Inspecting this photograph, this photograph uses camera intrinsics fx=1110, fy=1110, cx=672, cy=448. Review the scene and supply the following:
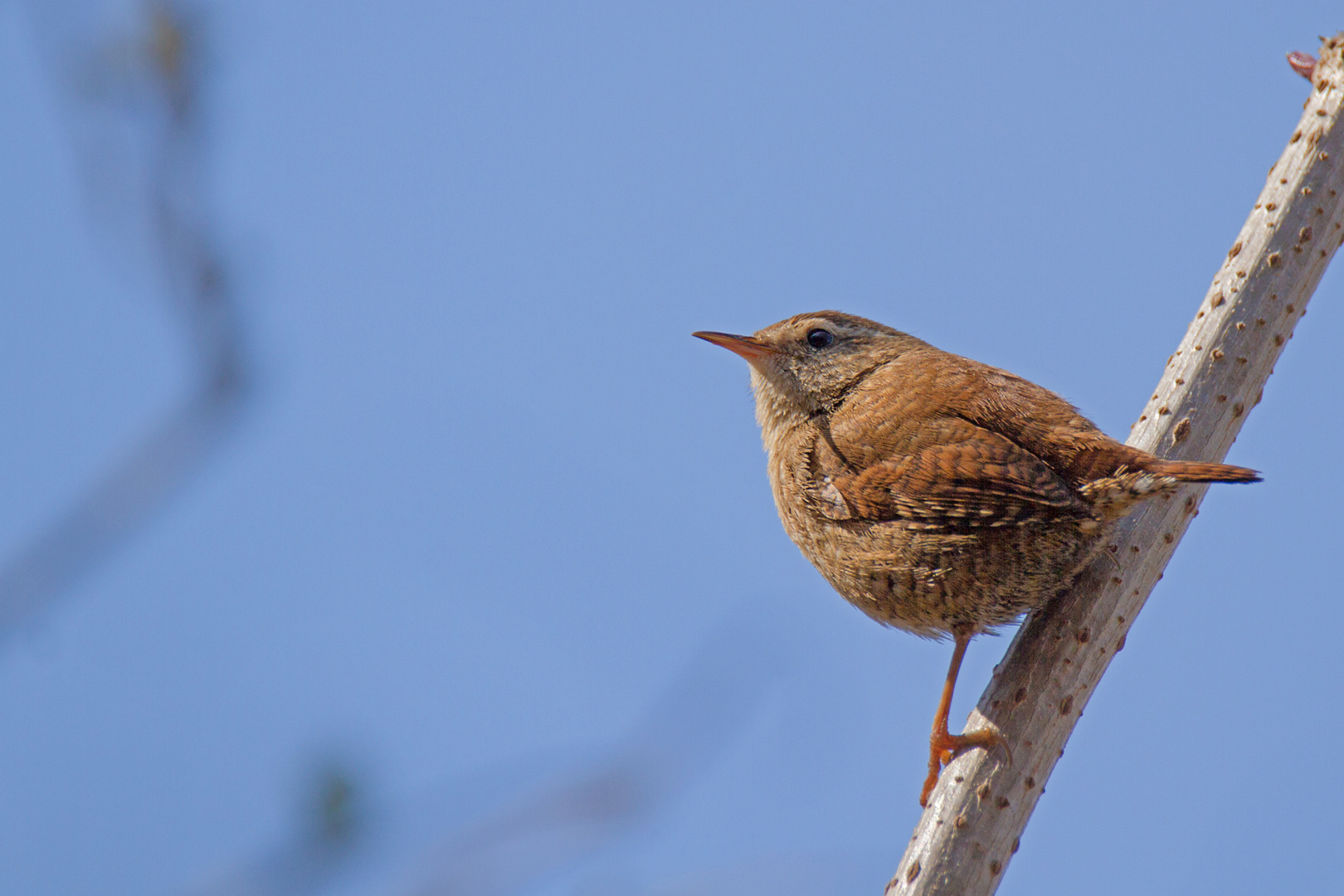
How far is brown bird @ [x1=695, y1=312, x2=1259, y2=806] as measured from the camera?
3500mm

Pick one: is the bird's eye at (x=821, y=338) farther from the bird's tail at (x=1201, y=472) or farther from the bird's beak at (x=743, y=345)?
the bird's tail at (x=1201, y=472)

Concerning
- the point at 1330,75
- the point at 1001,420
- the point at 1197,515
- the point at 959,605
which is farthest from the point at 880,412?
the point at 1330,75

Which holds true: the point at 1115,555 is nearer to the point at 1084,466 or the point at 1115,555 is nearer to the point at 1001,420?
the point at 1084,466

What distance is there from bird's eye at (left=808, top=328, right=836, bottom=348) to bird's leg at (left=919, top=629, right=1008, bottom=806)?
158cm

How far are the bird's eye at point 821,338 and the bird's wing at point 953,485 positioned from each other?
40.4 inches

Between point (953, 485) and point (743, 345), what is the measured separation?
5.35 feet

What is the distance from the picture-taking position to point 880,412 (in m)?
4.25

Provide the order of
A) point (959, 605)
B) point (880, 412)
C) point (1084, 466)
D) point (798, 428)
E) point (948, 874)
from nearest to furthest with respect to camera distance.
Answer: point (948, 874)
point (1084, 466)
point (959, 605)
point (880, 412)
point (798, 428)

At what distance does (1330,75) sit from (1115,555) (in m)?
1.84

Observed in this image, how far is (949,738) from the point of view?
352cm

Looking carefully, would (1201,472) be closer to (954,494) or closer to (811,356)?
(954,494)

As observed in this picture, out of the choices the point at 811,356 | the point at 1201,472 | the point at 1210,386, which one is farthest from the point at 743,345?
the point at 1201,472

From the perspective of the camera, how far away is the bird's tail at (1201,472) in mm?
3029

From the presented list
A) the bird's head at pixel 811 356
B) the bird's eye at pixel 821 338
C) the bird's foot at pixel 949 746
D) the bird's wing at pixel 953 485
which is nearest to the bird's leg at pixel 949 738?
the bird's foot at pixel 949 746
